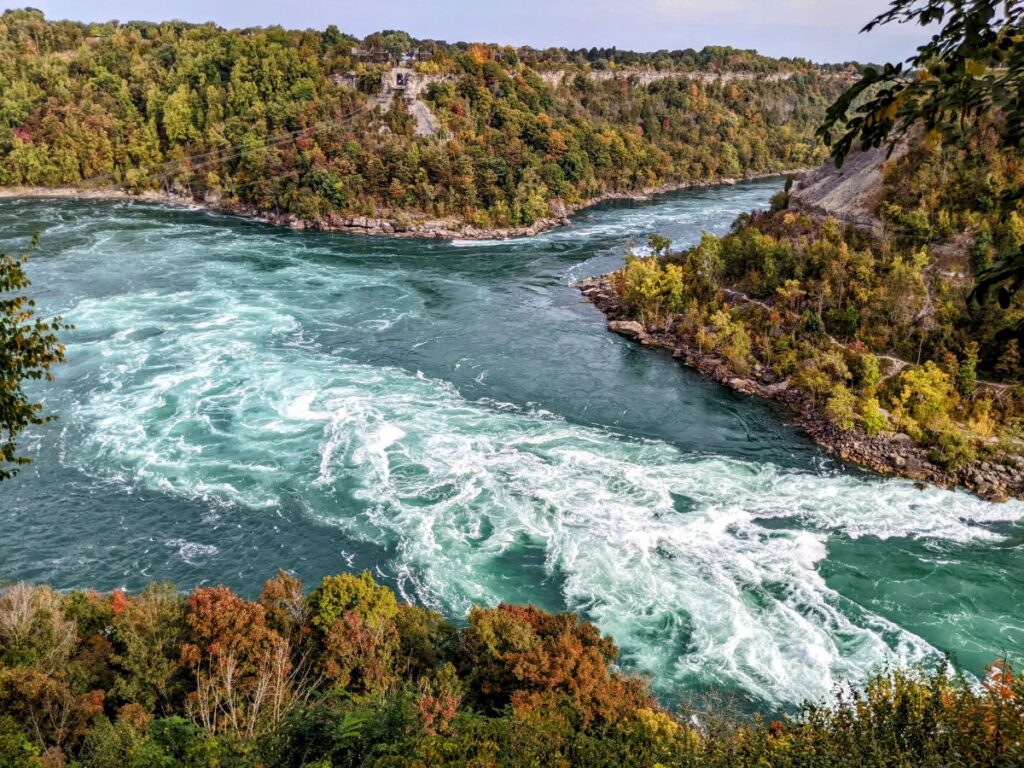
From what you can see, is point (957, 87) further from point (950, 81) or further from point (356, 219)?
point (356, 219)

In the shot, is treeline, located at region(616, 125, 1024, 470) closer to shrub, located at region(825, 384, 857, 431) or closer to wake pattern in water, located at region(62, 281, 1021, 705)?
shrub, located at region(825, 384, 857, 431)

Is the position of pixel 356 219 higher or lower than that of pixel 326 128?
lower

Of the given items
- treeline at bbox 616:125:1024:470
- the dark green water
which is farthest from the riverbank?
treeline at bbox 616:125:1024:470

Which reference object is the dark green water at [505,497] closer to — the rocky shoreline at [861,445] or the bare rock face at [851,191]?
the rocky shoreline at [861,445]

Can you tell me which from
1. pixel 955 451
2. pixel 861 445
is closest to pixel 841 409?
pixel 861 445

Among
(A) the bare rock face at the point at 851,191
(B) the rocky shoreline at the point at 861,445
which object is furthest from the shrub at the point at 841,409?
(A) the bare rock face at the point at 851,191

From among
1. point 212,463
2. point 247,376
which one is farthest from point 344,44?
point 212,463
